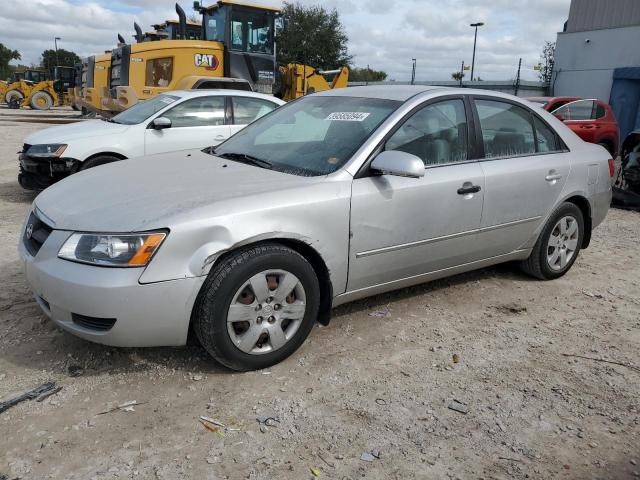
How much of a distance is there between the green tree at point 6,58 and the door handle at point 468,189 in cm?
7207

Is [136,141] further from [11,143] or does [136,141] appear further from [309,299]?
[11,143]

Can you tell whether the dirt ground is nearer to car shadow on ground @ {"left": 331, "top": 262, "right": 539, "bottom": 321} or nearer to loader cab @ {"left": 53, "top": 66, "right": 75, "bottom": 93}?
car shadow on ground @ {"left": 331, "top": 262, "right": 539, "bottom": 321}

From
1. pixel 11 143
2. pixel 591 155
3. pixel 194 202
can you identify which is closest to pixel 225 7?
pixel 11 143

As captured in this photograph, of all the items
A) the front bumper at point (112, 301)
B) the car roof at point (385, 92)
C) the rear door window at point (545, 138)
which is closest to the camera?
the front bumper at point (112, 301)

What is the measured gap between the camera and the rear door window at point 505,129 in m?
4.09

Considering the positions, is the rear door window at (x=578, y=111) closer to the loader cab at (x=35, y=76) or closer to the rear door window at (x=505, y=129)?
the rear door window at (x=505, y=129)

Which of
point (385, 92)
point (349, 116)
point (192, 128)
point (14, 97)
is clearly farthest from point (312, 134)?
point (14, 97)

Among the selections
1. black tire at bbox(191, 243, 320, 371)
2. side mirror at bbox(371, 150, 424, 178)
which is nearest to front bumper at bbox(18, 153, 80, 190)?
black tire at bbox(191, 243, 320, 371)

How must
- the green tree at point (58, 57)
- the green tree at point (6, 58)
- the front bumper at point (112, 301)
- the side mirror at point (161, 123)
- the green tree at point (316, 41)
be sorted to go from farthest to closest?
1. the green tree at point (58, 57)
2. the green tree at point (6, 58)
3. the green tree at point (316, 41)
4. the side mirror at point (161, 123)
5. the front bumper at point (112, 301)

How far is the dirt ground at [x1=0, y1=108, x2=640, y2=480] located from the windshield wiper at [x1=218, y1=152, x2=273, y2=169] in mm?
1157

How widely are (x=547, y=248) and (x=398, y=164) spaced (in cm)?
210

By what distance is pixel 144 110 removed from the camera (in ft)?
24.6

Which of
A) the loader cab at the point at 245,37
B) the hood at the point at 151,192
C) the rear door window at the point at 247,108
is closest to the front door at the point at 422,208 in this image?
the hood at the point at 151,192

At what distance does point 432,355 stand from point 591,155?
2593 millimetres
